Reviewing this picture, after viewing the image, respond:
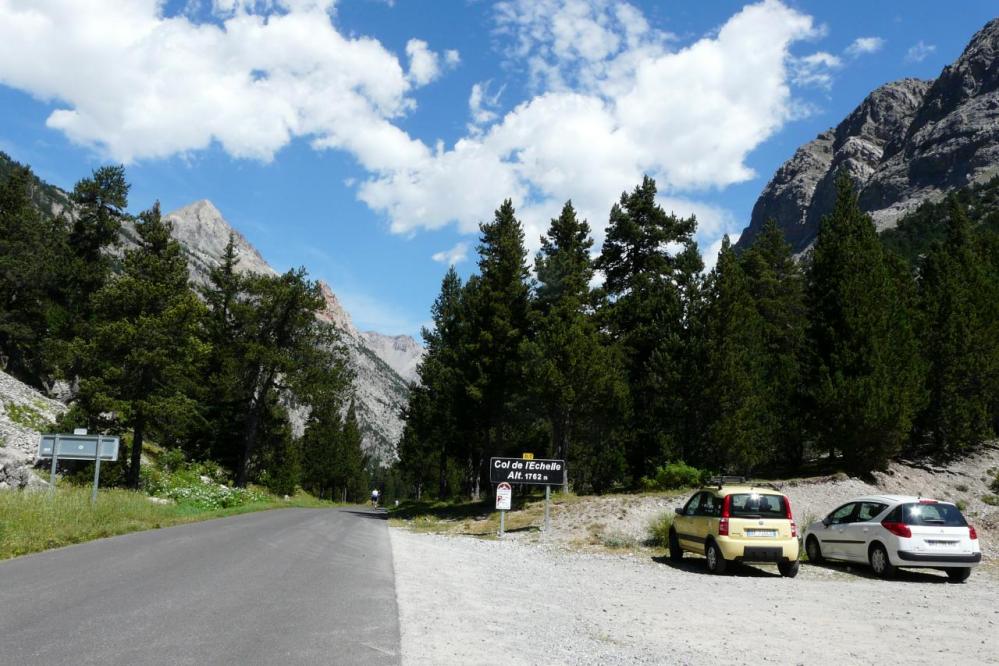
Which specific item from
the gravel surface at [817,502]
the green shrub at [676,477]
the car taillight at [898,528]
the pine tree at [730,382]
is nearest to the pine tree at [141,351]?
the gravel surface at [817,502]

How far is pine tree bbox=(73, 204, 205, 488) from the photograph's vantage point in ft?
98.4

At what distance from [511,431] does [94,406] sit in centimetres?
2166

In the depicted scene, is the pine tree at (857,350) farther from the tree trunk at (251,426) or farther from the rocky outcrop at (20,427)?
the tree trunk at (251,426)

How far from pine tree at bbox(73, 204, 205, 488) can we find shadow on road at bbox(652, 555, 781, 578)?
25151mm

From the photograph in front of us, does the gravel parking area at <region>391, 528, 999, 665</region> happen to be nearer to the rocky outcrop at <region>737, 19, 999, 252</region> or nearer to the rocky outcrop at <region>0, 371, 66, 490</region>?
the rocky outcrop at <region>0, 371, 66, 490</region>

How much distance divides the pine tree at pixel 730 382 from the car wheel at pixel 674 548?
39.2 ft

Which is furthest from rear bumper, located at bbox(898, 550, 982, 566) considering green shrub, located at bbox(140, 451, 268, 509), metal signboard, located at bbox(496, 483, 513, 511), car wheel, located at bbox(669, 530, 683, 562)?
green shrub, located at bbox(140, 451, 268, 509)

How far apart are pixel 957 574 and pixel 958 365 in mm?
24282

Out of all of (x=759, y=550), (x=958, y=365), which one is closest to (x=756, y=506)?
(x=759, y=550)

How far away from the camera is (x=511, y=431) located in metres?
37.9

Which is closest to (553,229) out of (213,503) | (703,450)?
(703,450)

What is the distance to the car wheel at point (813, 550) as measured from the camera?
16.0 metres

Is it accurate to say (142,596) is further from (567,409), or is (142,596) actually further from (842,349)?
(842,349)

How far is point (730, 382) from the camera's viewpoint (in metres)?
27.7
